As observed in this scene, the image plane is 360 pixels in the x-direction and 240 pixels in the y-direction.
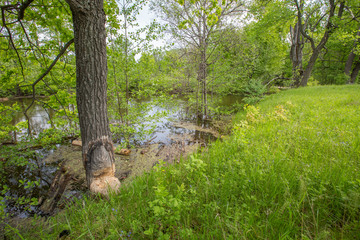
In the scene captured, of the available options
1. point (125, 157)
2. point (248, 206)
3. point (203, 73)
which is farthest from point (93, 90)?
point (203, 73)

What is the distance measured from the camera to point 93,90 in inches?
90.4

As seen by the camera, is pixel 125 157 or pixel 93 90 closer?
pixel 93 90

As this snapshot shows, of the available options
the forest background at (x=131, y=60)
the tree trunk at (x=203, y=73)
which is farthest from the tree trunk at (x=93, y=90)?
the tree trunk at (x=203, y=73)

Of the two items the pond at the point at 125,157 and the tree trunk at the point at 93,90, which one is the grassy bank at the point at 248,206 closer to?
the tree trunk at the point at 93,90

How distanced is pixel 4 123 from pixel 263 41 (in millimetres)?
20300

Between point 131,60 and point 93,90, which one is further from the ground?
point 131,60

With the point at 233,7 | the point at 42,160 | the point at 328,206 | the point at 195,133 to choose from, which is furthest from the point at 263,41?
the point at 42,160

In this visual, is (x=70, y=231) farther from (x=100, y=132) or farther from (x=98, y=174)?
(x=100, y=132)

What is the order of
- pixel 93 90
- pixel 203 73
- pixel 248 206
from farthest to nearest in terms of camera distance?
pixel 203 73
pixel 93 90
pixel 248 206

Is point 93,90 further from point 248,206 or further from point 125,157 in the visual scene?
point 125,157

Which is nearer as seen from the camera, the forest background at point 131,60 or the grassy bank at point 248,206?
the grassy bank at point 248,206

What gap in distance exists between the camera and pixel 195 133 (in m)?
6.82

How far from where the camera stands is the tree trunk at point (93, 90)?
2.08m

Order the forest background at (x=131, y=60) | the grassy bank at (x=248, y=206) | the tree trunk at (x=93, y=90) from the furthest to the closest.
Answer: the forest background at (x=131, y=60)
the tree trunk at (x=93, y=90)
the grassy bank at (x=248, y=206)
